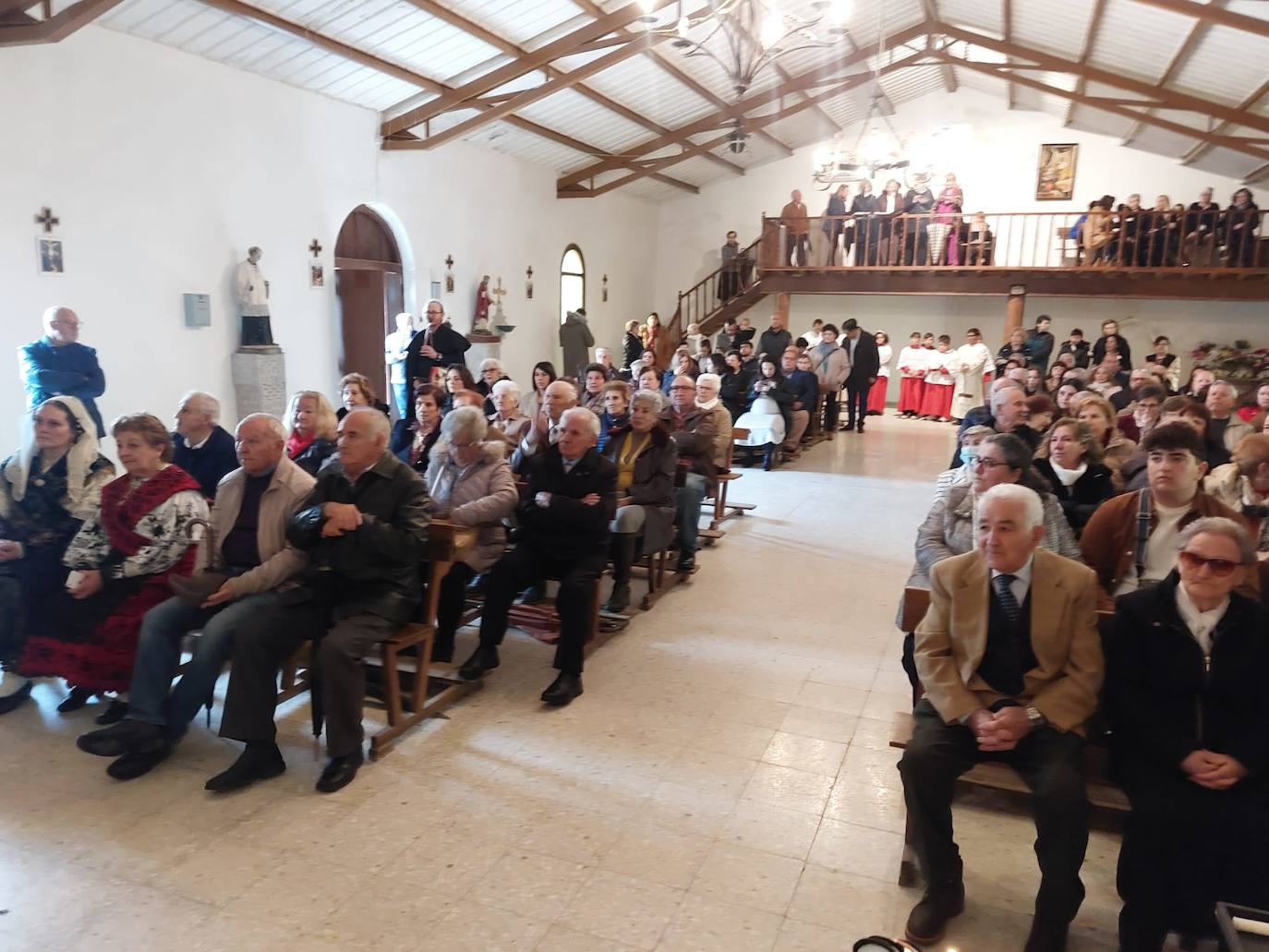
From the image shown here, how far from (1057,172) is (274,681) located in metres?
15.9

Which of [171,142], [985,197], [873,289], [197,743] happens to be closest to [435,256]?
[171,142]

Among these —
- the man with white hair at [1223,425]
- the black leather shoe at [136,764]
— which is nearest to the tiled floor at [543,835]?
the black leather shoe at [136,764]

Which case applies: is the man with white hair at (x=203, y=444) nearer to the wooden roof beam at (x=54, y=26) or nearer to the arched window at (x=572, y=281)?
the wooden roof beam at (x=54, y=26)

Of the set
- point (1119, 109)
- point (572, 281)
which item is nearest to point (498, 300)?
point (572, 281)

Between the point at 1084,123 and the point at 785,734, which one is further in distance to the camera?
the point at 1084,123

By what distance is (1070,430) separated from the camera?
12.3ft

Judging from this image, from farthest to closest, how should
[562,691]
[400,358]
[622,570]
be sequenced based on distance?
[400,358] < [622,570] < [562,691]

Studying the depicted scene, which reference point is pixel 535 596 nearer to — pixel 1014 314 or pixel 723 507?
pixel 723 507

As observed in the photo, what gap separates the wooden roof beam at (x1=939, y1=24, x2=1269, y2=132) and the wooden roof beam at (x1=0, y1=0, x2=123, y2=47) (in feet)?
34.3

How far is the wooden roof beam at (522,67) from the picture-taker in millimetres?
8617

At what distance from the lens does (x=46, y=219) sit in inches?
233

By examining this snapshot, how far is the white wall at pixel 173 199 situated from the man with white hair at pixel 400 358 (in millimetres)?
617

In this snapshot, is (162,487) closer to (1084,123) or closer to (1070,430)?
(1070,430)

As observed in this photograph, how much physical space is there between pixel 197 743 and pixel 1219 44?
11.1 meters
